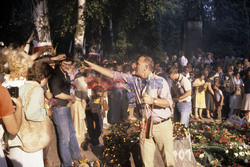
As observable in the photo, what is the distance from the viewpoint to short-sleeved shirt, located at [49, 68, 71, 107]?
508cm

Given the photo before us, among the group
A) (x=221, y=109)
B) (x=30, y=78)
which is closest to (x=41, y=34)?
(x=30, y=78)

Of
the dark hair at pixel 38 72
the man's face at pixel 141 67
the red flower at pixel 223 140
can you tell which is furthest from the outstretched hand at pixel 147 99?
the red flower at pixel 223 140

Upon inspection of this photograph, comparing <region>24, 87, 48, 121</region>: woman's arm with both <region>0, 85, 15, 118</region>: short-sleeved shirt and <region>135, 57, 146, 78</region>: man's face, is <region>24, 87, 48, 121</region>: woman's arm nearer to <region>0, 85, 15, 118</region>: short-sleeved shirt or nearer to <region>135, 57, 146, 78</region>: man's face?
<region>0, 85, 15, 118</region>: short-sleeved shirt

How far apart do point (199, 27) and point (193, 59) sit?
961 cm

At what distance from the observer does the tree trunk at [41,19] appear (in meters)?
8.00

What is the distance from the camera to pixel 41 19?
8023 millimetres

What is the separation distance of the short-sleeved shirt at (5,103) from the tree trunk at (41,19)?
551 cm

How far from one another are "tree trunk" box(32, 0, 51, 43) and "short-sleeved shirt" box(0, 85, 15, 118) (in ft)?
18.1

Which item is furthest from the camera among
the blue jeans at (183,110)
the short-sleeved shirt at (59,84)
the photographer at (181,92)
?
the blue jeans at (183,110)

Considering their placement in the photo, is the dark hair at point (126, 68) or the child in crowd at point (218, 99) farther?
the child in crowd at point (218, 99)

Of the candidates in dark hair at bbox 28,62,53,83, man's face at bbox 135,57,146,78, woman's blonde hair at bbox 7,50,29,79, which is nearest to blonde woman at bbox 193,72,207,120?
man's face at bbox 135,57,146,78

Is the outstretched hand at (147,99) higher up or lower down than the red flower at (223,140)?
higher up

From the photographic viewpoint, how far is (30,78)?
3531 mm

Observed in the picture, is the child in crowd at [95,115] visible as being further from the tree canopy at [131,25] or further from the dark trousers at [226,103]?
the dark trousers at [226,103]
